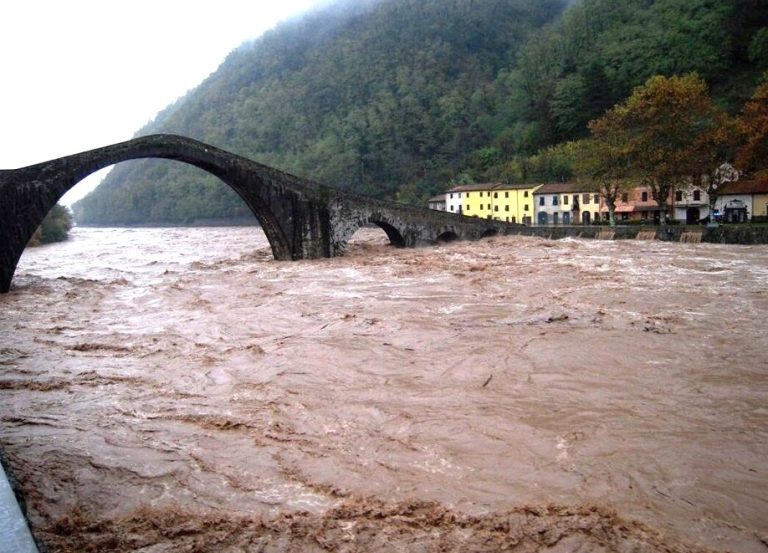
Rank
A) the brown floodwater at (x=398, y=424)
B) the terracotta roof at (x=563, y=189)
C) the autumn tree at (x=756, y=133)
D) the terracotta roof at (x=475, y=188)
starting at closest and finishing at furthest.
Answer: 1. the brown floodwater at (x=398, y=424)
2. the autumn tree at (x=756, y=133)
3. the terracotta roof at (x=563, y=189)
4. the terracotta roof at (x=475, y=188)

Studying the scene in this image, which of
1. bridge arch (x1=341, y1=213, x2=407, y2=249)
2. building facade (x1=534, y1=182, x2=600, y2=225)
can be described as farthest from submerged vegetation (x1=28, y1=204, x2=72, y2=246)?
building facade (x1=534, y1=182, x2=600, y2=225)

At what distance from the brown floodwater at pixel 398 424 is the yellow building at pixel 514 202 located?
122 ft

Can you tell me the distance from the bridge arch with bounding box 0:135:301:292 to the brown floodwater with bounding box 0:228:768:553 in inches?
228

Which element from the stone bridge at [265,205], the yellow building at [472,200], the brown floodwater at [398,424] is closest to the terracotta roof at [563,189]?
the yellow building at [472,200]

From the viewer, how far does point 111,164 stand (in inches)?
875

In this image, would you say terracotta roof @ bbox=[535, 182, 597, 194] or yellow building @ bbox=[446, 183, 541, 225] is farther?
yellow building @ bbox=[446, 183, 541, 225]

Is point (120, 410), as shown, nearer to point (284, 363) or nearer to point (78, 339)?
point (284, 363)

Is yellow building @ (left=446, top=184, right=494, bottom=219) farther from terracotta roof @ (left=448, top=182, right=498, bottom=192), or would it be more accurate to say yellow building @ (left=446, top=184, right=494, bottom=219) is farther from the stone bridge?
the stone bridge

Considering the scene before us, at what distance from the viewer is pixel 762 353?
348 inches

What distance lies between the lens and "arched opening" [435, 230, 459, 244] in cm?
3278

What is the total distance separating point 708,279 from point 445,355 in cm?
1081

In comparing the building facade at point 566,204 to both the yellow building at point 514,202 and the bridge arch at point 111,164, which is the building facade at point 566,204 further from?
the bridge arch at point 111,164

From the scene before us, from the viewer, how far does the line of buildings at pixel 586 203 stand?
38.6 meters

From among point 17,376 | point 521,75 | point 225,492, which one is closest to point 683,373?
point 225,492
